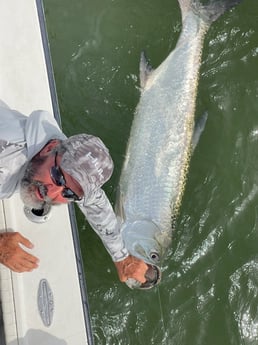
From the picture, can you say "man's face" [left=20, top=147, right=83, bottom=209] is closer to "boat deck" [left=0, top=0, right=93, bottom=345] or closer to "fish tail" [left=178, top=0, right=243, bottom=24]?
"boat deck" [left=0, top=0, right=93, bottom=345]

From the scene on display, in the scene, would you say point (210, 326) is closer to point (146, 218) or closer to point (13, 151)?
point (146, 218)

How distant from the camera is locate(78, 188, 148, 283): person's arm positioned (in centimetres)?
232

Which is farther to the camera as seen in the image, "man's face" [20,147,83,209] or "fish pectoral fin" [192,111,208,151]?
"fish pectoral fin" [192,111,208,151]

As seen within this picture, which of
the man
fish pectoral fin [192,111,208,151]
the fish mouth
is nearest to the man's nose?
the man

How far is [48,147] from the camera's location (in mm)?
2047

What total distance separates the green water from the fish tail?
0.24 meters

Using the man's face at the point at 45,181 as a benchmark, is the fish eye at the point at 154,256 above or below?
below

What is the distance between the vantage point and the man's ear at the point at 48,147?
203 cm

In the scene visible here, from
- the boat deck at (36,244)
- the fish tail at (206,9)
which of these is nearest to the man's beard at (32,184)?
the boat deck at (36,244)

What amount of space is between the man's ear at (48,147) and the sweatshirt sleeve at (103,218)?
271 mm

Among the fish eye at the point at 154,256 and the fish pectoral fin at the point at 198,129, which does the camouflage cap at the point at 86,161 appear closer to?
the fish eye at the point at 154,256

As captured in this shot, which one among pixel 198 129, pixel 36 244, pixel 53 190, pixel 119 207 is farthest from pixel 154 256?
pixel 53 190

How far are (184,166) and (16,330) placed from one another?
156 cm

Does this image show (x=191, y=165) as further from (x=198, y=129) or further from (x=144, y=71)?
(x=144, y=71)
